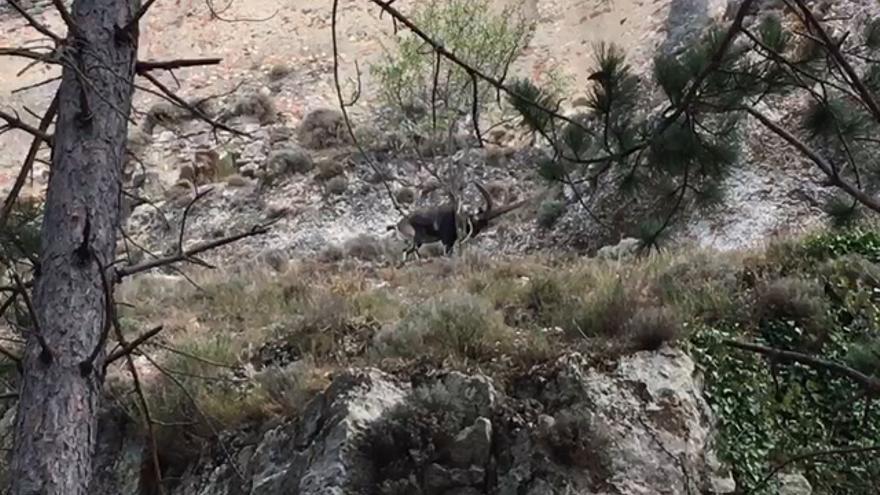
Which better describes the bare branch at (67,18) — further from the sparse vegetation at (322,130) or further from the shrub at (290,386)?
the sparse vegetation at (322,130)

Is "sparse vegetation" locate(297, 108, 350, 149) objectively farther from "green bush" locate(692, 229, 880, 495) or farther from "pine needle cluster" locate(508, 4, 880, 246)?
"pine needle cluster" locate(508, 4, 880, 246)

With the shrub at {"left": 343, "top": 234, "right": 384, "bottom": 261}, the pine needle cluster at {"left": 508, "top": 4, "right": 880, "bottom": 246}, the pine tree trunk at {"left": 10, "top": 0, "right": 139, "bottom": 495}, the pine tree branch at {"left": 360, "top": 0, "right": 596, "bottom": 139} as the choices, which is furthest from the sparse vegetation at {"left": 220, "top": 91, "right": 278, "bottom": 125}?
the pine tree trunk at {"left": 10, "top": 0, "right": 139, "bottom": 495}

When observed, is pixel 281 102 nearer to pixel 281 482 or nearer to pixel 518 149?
pixel 518 149

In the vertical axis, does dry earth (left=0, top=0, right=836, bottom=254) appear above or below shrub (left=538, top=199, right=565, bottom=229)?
above

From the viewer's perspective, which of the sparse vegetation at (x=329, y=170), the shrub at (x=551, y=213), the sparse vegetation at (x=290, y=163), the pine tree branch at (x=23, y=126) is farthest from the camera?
the sparse vegetation at (x=290, y=163)

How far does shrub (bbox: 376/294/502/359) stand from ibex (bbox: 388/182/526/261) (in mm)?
7448

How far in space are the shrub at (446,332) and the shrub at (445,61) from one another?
9.67 m

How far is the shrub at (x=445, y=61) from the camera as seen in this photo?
16766mm

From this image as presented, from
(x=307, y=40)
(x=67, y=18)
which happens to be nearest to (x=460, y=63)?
(x=67, y=18)

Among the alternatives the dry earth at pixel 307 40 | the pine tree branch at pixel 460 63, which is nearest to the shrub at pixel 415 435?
the pine tree branch at pixel 460 63

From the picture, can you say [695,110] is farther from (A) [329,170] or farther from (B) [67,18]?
(A) [329,170]

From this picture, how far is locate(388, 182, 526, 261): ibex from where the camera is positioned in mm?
13883

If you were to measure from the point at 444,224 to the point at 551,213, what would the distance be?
1495 mm

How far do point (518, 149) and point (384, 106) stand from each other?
339 centimetres
